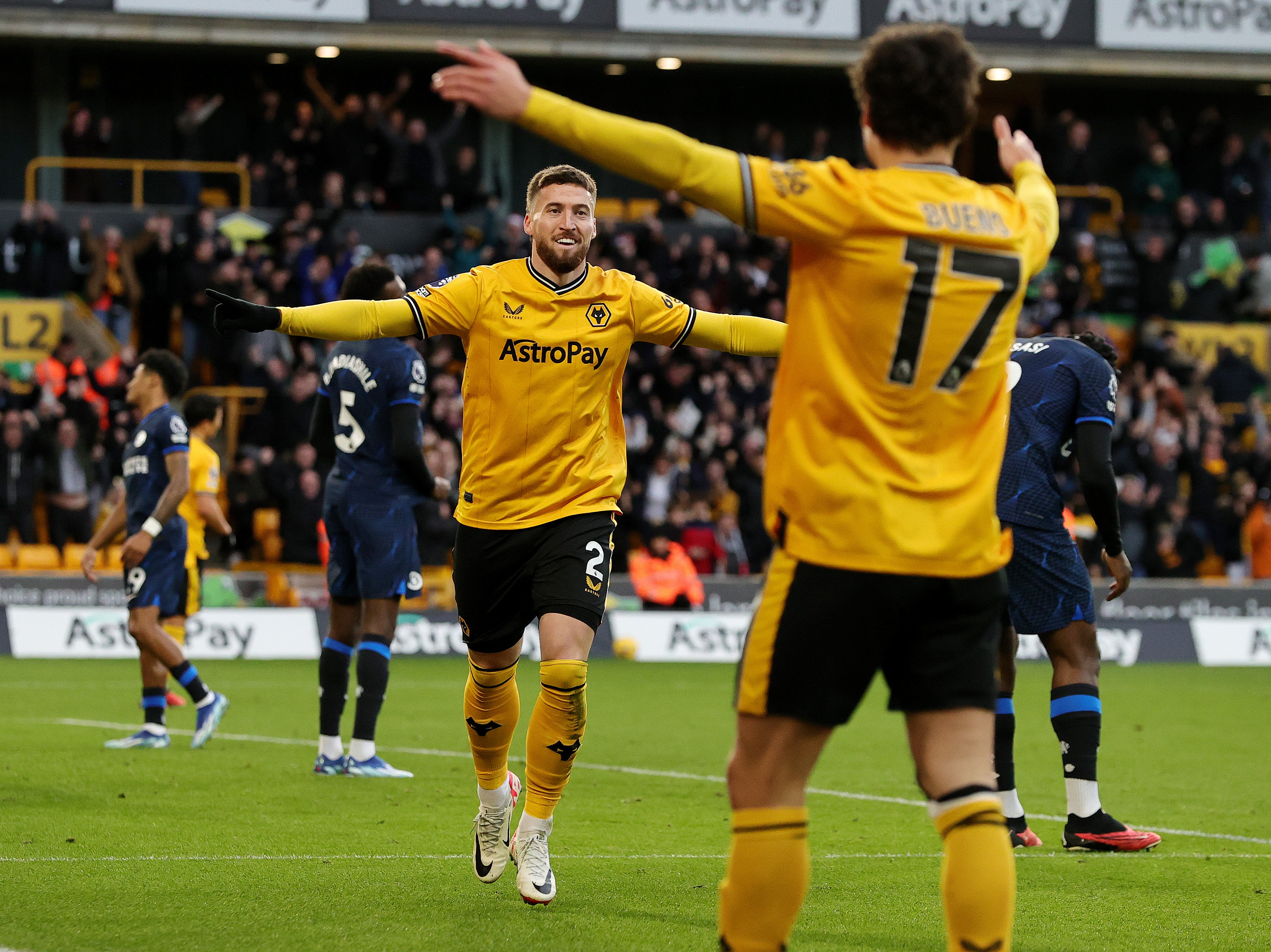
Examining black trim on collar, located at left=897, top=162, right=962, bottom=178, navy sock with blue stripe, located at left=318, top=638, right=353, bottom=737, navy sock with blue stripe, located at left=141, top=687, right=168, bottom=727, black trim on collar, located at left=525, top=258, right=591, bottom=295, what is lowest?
navy sock with blue stripe, located at left=141, top=687, right=168, bottom=727

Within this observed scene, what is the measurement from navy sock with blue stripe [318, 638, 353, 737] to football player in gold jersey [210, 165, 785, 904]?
133 inches

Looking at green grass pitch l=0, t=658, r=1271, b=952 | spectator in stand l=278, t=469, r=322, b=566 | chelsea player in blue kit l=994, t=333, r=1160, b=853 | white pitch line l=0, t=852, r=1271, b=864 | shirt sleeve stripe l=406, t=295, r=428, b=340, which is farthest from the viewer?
spectator in stand l=278, t=469, r=322, b=566

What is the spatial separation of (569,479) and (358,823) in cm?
228

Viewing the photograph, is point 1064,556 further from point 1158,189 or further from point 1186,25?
point 1158,189

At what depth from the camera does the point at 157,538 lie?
35.6 ft

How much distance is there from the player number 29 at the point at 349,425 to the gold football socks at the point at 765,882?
5.77m

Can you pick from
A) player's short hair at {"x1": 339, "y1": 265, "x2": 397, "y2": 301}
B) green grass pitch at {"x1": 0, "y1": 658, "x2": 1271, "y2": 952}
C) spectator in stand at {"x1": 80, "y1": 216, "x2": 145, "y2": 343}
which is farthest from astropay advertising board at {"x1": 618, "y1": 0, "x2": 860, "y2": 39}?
player's short hair at {"x1": 339, "y1": 265, "x2": 397, "y2": 301}

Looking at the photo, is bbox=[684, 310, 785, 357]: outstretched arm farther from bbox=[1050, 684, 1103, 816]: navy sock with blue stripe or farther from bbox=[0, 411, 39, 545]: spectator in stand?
bbox=[0, 411, 39, 545]: spectator in stand

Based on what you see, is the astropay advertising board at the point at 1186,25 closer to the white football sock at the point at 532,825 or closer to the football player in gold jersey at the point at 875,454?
the white football sock at the point at 532,825

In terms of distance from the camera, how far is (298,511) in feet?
67.7

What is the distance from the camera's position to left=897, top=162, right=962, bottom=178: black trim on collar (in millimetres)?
3881

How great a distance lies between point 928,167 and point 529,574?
8.55ft

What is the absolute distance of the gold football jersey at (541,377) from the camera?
19.7 feet

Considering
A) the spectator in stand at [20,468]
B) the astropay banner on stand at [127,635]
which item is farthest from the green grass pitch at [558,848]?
the spectator in stand at [20,468]
